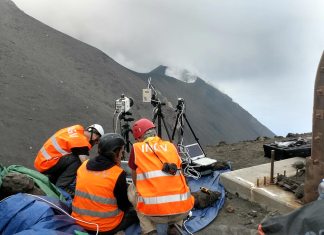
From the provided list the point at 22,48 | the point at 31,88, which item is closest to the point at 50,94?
the point at 31,88

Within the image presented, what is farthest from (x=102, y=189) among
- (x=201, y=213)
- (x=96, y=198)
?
(x=201, y=213)

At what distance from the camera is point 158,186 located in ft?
12.1

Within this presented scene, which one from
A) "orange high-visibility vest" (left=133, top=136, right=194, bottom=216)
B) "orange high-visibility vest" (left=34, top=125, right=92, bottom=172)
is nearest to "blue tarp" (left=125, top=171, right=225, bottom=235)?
"orange high-visibility vest" (left=133, top=136, right=194, bottom=216)

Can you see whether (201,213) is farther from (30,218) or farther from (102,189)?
(30,218)

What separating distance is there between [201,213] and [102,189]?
5.12 ft

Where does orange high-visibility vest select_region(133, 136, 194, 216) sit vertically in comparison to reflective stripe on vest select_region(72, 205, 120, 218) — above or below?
above

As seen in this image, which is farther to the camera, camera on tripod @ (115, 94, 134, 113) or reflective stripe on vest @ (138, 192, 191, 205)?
camera on tripod @ (115, 94, 134, 113)

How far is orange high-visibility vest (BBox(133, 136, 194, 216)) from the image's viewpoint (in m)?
3.71

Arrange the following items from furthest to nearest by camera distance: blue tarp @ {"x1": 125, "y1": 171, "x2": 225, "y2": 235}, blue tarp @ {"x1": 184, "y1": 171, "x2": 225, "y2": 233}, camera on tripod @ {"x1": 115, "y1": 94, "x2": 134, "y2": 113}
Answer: camera on tripod @ {"x1": 115, "y1": 94, "x2": 134, "y2": 113}, blue tarp @ {"x1": 184, "y1": 171, "x2": 225, "y2": 233}, blue tarp @ {"x1": 125, "y1": 171, "x2": 225, "y2": 235}

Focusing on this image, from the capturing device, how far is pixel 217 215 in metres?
4.93

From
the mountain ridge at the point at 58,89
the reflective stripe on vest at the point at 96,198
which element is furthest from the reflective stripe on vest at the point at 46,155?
the mountain ridge at the point at 58,89

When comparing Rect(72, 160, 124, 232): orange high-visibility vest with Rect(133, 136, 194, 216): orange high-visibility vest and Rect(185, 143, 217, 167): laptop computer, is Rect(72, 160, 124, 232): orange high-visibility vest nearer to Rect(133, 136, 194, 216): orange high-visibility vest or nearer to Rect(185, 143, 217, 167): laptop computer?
Rect(133, 136, 194, 216): orange high-visibility vest

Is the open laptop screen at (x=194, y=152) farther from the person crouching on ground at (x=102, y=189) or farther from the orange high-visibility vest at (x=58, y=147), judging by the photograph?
the person crouching on ground at (x=102, y=189)

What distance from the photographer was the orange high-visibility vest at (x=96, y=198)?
152 inches
